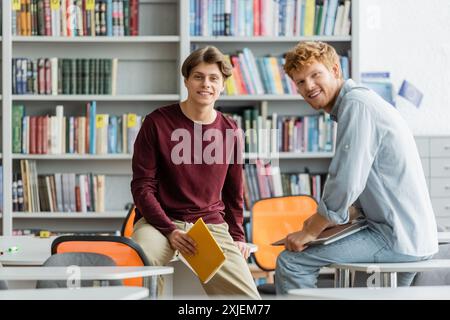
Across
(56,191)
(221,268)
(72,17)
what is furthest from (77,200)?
(221,268)

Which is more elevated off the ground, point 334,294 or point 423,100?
point 423,100

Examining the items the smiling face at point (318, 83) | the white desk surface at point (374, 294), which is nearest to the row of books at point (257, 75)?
the smiling face at point (318, 83)

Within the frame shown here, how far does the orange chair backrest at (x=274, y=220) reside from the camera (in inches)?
179

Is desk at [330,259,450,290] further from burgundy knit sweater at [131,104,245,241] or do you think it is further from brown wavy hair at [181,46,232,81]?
brown wavy hair at [181,46,232,81]

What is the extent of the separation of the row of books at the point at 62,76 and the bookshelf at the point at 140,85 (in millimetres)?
75

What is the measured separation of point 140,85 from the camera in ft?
19.7

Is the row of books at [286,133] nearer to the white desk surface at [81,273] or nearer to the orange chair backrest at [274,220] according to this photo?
the orange chair backrest at [274,220]

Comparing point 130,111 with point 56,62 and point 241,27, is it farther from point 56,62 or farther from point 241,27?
point 241,27

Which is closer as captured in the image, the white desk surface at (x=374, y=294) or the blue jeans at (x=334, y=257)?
the white desk surface at (x=374, y=294)

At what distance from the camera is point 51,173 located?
235 inches

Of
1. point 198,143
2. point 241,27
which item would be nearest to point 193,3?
point 241,27

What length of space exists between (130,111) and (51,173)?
0.72m

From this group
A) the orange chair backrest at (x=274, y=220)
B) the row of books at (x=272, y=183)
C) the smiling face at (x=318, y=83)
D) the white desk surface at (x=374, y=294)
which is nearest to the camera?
the white desk surface at (x=374, y=294)

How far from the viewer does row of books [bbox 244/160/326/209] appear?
5871mm
